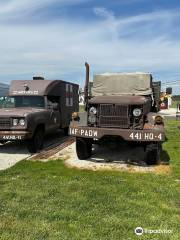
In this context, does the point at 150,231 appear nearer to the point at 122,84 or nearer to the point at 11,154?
the point at 122,84

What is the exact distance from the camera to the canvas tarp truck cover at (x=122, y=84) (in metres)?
10.1

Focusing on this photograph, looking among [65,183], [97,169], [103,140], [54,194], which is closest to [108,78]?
[103,140]

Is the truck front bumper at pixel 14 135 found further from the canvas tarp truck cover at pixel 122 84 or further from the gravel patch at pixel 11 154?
the canvas tarp truck cover at pixel 122 84

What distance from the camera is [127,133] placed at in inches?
328

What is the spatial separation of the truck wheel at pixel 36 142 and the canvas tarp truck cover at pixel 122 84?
6.92 ft

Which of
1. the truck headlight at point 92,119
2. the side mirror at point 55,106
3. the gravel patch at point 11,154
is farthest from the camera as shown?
the side mirror at point 55,106

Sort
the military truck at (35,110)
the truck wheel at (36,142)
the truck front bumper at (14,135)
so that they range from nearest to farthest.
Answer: the truck front bumper at (14,135), the military truck at (35,110), the truck wheel at (36,142)

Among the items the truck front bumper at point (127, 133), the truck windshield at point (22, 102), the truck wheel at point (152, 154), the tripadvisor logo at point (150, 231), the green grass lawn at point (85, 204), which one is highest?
the truck windshield at point (22, 102)

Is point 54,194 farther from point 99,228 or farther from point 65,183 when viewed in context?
point 99,228

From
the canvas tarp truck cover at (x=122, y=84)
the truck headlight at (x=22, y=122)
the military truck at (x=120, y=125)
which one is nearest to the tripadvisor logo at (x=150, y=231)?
the military truck at (x=120, y=125)

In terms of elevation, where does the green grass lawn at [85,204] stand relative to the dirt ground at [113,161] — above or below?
below

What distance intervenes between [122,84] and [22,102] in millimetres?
3697

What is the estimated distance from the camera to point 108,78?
1056 cm

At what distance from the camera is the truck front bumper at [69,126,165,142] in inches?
321
